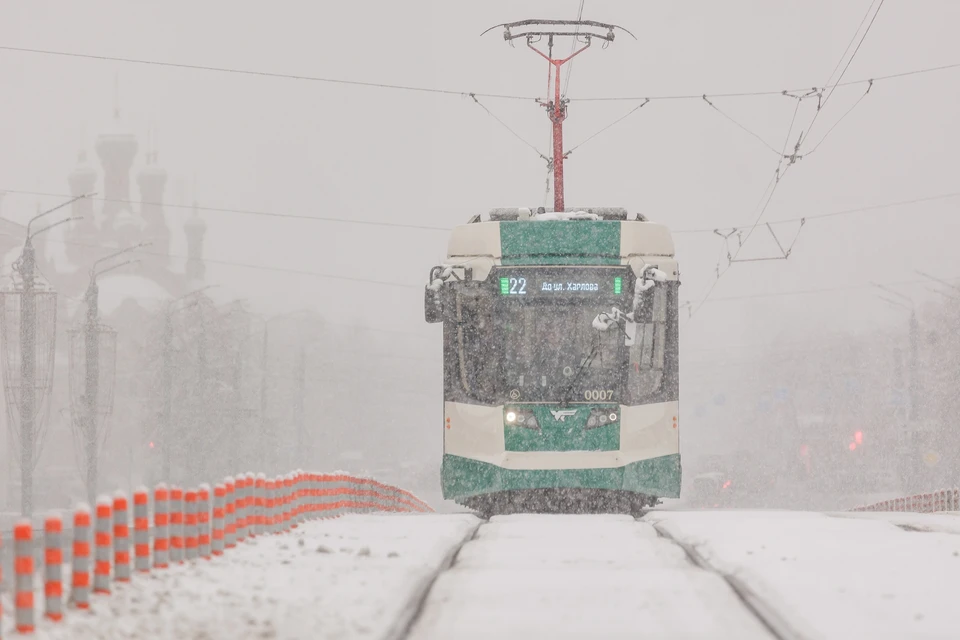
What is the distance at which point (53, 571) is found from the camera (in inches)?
341

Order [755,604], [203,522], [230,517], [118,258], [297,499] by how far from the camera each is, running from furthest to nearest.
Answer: [118,258]
[297,499]
[230,517]
[203,522]
[755,604]

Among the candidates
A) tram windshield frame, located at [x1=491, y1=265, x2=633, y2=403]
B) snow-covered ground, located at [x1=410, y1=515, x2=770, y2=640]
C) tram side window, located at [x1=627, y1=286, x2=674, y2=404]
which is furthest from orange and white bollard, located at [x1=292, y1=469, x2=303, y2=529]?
tram side window, located at [x1=627, y1=286, x2=674, y2=404]

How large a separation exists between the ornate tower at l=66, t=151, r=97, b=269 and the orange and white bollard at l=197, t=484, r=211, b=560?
12417 centimetres

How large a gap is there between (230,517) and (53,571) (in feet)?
15.9

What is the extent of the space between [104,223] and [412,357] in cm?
3439

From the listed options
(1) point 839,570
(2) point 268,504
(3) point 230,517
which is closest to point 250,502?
(3) point 230,517

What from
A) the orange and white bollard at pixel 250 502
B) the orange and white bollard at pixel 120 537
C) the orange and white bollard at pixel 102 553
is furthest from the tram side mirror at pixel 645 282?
the orange and white bollard at pixel 102 553

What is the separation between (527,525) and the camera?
1566 centimetres

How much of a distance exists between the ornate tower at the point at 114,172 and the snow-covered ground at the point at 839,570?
130m

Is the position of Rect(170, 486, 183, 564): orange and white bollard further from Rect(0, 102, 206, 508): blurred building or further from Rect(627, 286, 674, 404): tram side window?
Rect(0, 102, 206, 508): blurred building

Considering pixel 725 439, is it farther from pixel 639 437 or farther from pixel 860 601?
pixel 860 601

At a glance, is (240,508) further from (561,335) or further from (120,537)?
(561,335)

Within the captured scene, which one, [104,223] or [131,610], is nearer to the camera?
[131,610]

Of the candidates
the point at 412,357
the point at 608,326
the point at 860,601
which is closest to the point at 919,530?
the point at 608,326
